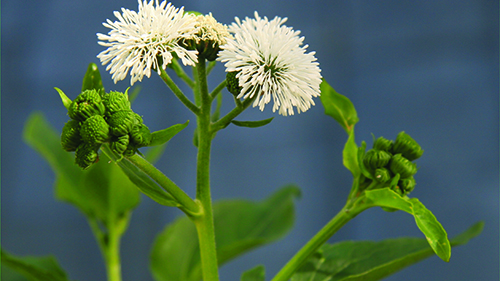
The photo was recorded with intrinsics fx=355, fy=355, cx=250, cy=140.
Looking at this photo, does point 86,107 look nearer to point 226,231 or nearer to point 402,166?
point 402,166

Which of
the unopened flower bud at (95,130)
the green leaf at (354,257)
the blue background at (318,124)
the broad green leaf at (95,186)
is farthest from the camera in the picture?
the blue background at (318,124)

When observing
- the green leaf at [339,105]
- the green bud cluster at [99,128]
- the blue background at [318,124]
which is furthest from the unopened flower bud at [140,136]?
the blue background at [318,124]

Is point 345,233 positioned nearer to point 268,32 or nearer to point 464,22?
point 464,22

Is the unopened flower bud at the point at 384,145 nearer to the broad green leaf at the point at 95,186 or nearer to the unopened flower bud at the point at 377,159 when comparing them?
the unopened flower bud at the point at 377,159

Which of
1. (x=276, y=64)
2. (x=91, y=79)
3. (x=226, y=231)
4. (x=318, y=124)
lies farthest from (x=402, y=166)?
(x=318, y=124)

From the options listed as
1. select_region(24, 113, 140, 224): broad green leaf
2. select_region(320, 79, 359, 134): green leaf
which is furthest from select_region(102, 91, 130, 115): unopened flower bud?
select_region(24, 113, 140, 224): broad green leaf

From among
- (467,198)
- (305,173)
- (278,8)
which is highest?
(278,8)

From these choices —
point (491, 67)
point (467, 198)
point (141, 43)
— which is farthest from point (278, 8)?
point (141, 43)
